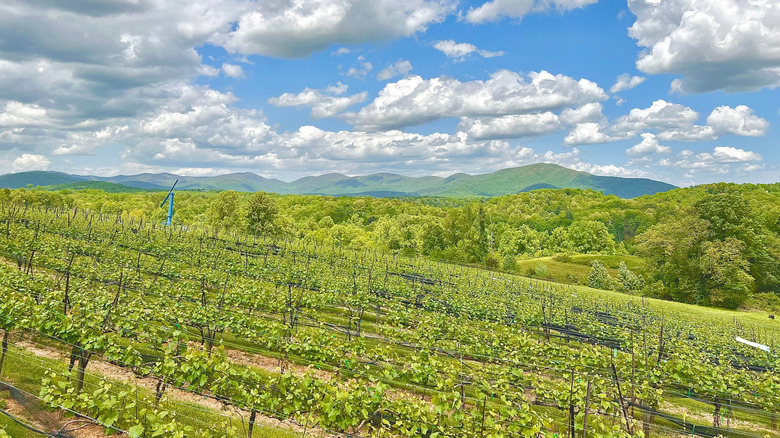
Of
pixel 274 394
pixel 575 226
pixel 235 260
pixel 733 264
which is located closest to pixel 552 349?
pixel 274 394

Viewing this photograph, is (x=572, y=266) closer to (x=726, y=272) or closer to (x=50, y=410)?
(x=726, y=272)

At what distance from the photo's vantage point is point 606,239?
8081cm

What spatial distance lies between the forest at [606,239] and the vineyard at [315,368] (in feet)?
81.3

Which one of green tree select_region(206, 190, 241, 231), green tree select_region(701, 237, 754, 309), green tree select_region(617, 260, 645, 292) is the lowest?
green tree select_region(617, 260, 645, 292)

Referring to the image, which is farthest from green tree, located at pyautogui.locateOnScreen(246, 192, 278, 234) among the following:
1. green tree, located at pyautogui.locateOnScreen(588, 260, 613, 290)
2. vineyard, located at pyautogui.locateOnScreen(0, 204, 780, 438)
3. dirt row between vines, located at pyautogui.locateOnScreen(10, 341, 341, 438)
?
dirt row between vines, located at pyautogui.locateOnScreen(10, 341, 341, 438)

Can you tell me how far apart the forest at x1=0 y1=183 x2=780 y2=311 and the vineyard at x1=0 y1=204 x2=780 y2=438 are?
24.8 metres

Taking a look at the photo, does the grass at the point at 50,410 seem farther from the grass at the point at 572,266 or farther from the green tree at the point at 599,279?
the green tree at the point at 599,279

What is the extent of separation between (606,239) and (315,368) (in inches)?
3261

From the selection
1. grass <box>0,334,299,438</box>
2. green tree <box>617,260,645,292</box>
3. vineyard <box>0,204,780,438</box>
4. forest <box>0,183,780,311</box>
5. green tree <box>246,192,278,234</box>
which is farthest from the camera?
green tree <box>246,192,278,234</box>

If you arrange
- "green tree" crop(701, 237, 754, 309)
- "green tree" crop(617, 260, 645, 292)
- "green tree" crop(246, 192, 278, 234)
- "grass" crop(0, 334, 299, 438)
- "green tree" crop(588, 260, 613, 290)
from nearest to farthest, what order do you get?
"grass" crop(0, 334, 299, 438)
"green tree" crop(701, 237, 754, 309)
"green tree" crop(617, 260, 645, 292)
"green tree" crop(588, 260, 613, 290)
"green tree" crop(246, 192, 278, 234)

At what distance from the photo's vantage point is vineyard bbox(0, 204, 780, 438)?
744cm

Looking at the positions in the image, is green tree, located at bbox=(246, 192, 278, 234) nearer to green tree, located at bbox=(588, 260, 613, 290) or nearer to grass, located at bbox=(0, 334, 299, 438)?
green tree, located at bbox=(588, 260, 613, 290)

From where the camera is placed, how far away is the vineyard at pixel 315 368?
7.44 metres

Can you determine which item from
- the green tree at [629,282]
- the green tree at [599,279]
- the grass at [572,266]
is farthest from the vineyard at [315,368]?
the grass at [572,266]
